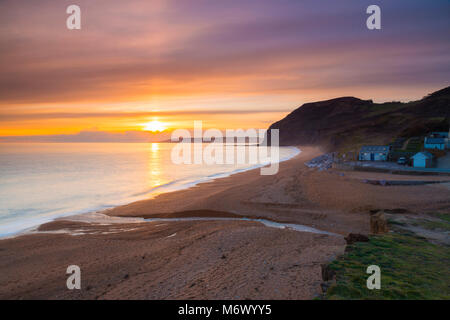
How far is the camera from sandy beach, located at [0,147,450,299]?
7.18m

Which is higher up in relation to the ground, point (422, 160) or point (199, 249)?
point (422, 160)

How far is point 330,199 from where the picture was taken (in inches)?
730

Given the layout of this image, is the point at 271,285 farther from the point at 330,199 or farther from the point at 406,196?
the point at 406,196

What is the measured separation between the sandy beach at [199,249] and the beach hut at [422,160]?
13.8 m

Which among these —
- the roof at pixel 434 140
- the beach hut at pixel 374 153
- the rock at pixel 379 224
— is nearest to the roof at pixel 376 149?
the beach hut at pixel 374 153

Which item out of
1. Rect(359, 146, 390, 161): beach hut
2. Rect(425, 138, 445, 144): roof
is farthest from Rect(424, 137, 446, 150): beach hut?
Rect(359, 146, 390, 161): beach hut

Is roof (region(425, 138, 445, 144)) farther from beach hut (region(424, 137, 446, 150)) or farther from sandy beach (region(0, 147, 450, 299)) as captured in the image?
sandy beach (region(0, 147, 450, 299))

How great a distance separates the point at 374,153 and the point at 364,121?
3888 inches

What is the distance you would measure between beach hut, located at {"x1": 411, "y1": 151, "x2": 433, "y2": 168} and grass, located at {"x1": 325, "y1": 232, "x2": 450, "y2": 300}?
89.4 ft

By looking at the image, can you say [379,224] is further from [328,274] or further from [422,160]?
[422,160]

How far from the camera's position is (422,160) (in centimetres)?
3106

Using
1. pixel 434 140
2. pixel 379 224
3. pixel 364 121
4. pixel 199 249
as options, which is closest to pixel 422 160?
pixel 434 140

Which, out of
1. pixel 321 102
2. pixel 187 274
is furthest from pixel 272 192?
pixel 321 102

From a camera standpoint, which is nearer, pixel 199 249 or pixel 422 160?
pixel 199 249
